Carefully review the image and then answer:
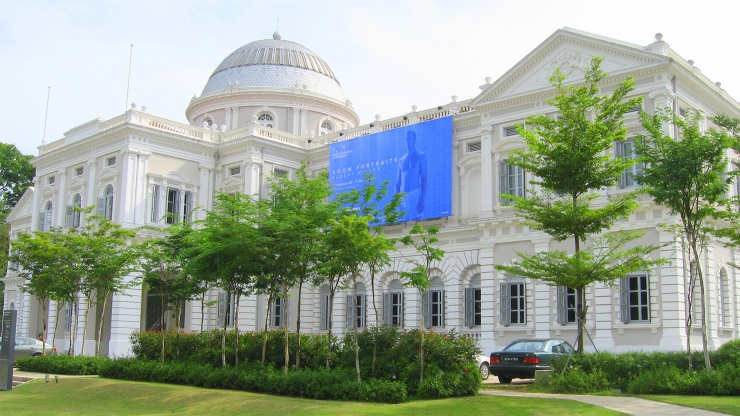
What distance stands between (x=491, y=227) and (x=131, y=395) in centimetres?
1837

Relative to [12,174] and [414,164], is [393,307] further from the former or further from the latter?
[12,174]

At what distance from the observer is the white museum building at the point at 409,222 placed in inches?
1228

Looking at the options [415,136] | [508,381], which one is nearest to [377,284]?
[415,136]

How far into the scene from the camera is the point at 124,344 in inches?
1610

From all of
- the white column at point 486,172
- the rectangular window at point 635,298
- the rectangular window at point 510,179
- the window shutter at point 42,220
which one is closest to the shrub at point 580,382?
the rectangular window at point 635,298

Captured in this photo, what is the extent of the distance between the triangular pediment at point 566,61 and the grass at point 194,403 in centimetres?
1796

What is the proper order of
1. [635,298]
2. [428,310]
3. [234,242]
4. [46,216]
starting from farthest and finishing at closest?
[46,216]
[428,310]
[635,298]
[234,242]

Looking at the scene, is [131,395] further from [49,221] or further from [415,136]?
[49,221]

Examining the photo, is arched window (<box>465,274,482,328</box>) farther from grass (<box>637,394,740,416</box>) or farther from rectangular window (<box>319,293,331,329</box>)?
grass (<box>637,394,740,416</box>)

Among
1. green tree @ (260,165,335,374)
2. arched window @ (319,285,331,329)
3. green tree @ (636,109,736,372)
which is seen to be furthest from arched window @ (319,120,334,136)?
green tree @ (636,109,736,372)

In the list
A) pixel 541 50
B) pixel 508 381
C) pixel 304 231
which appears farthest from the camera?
pixel 541 50

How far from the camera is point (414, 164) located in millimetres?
39625

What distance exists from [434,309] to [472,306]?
2.49 metres

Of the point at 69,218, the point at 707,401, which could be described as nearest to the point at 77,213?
the point at 69,218
